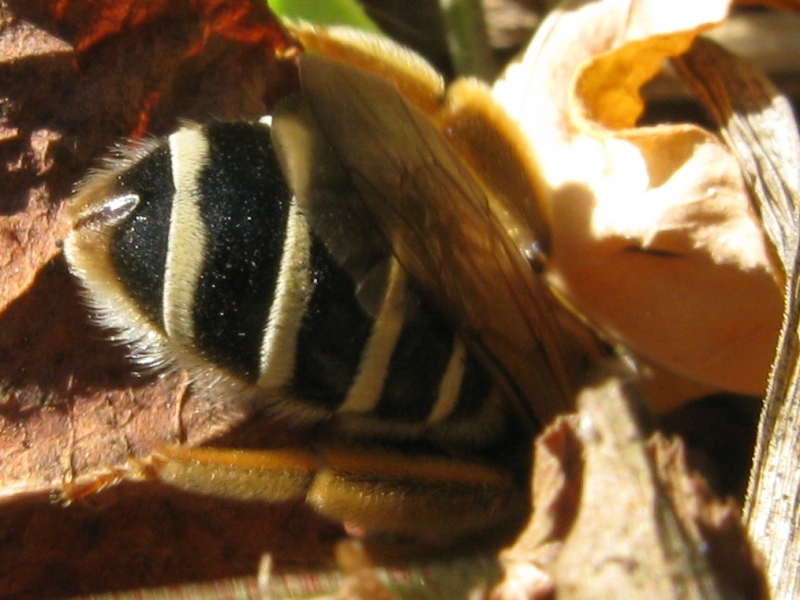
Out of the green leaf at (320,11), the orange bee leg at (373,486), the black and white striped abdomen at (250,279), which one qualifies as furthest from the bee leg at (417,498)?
the green leaf at (320,11)

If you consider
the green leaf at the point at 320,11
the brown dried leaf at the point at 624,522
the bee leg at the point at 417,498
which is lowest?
the bee leg at the point at 417,498

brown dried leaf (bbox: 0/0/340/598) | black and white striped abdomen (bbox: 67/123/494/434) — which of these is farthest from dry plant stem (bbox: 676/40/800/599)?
brown dried leaf (bbox: 0/0/340/598)

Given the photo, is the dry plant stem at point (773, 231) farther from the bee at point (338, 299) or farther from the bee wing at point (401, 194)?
the bee wing at point (401, 194)

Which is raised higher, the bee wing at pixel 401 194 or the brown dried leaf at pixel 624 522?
the bee wing at pixel 401 194

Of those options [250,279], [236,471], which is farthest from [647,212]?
[236,471]

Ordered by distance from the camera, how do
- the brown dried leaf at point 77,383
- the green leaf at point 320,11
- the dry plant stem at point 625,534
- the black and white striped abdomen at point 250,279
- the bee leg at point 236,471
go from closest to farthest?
1. the dry plant stem at point 625,534
2. the black and white striped abdomen at point 250,279
3. the bee leg at point 236,471
4. the brown dried leaf at point 77,383
5. the green leaf at point 320,11

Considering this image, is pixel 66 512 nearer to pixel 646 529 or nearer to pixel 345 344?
pixel 345 344

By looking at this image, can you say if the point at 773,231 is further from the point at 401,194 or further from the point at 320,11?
the point at 320,11

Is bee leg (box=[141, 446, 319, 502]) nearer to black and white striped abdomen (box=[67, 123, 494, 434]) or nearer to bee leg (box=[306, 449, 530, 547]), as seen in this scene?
bee leg (box=[306, 449, 530, 547])
